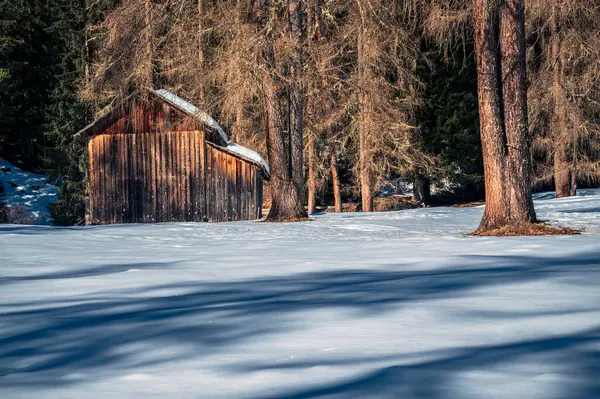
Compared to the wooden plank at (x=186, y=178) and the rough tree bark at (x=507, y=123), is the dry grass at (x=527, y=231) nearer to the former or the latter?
the rough tree bark at (x=507, y=123)

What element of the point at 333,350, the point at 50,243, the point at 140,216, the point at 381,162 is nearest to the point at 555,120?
the point at 381,162

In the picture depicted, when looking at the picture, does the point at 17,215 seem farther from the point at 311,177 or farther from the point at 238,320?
the point at 238,320

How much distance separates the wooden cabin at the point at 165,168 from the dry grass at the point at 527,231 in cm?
1435

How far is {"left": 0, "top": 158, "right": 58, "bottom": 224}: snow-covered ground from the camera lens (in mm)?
47562

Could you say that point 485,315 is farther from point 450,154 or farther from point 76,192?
point 76,192

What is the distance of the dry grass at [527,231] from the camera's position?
16.4m

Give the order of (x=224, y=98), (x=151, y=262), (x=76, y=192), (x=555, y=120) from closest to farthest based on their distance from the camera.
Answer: (x=151, y=262), (x=224, y=98), (x=555, y=120), (x=76, y=192)

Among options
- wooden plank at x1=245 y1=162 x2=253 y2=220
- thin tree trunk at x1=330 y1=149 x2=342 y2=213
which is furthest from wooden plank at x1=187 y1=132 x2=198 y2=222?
thin tree trunk at x1=330 y1=149 x2=342 y2=213

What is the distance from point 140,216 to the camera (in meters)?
30.9

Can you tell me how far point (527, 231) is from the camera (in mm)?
16484

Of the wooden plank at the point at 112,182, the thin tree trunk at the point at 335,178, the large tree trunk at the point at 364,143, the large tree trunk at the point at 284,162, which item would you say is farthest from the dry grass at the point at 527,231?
the thin tree trunk at the point at 335,178

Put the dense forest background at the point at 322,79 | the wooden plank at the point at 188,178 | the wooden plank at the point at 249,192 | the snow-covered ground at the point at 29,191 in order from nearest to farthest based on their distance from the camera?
the dense forest background at the point at 322,79, the wooden plank at the point at 249,192, the wooden plank at the point at 188,178, the snow-covered ground at the point at 29,191

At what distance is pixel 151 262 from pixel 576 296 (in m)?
6.35

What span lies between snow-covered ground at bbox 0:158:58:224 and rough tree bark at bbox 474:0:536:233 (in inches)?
1331
